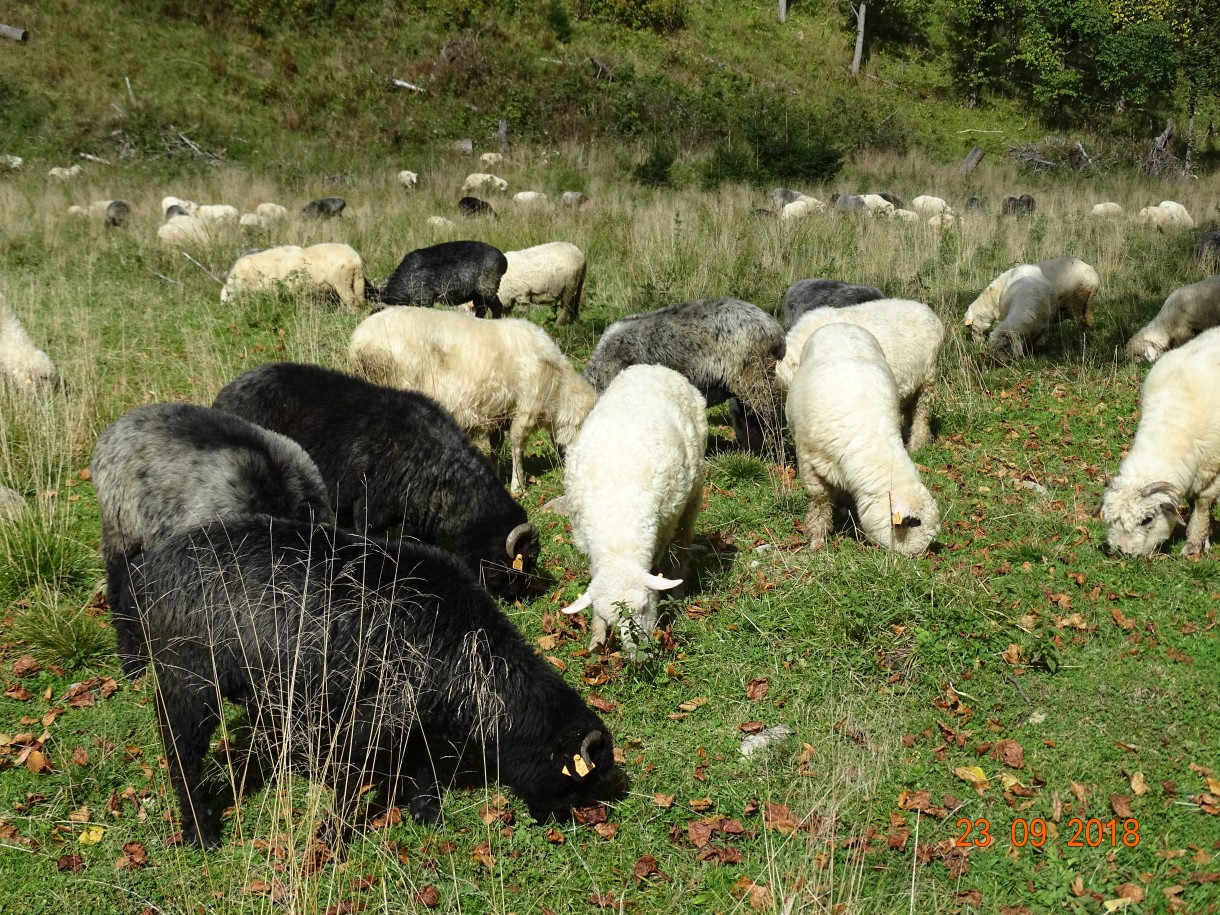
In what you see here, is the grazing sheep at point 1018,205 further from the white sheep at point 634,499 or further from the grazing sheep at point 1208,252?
the white sheep at point 634,499

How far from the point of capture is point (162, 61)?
101ft

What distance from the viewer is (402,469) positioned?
6.85m

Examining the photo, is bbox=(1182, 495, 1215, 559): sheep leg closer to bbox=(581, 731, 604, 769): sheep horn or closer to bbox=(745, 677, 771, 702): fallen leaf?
bbox=(745, 677, 771, 702): fallen leaf

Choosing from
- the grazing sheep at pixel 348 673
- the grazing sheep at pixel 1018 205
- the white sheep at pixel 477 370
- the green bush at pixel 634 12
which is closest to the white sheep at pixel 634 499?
the grazing sheep at pixel 348 673

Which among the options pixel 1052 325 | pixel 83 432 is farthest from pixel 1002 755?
pixel 1052 325

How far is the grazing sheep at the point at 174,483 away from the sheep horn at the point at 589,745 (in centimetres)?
226

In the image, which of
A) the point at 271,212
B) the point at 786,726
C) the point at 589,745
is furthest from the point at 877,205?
the point at 589,745

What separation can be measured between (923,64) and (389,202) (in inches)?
1153

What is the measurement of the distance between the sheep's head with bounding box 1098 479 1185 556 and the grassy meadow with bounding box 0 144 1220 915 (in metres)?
0.16

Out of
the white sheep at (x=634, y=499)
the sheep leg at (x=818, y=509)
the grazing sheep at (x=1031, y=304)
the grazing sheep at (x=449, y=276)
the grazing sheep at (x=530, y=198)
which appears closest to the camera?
the white sheep at (x=634, y=499)

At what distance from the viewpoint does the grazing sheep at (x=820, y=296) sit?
11141 millimetres

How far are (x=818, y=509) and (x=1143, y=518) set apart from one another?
7.61 ft

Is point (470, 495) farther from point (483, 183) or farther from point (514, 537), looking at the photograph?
point (483, 183)

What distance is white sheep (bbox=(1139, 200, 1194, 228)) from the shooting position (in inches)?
765
